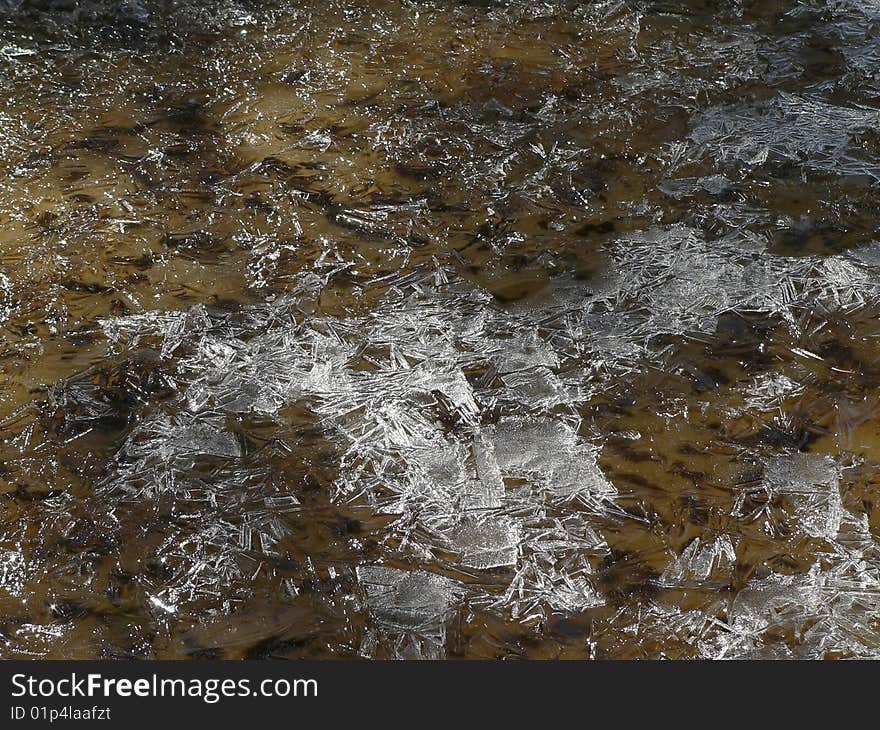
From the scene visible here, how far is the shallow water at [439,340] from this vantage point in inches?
52.4

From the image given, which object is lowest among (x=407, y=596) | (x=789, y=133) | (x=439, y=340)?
(x=407, y=596)

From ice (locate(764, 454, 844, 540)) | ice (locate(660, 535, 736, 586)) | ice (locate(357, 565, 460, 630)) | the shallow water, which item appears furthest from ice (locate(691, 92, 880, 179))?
ice (locate(357, 565, 460, 630))

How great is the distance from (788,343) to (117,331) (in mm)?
1430

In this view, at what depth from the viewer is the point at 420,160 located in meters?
2.13

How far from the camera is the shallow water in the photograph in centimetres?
133

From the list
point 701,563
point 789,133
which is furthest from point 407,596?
point 789,133

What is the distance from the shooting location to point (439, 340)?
1.71 m

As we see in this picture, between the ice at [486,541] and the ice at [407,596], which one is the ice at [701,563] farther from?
the ice at [407,596]

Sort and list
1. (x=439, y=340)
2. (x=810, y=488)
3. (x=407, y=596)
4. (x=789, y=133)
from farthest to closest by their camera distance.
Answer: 1. (x=789, y=133)
2. (x=439, y=340)
3. (x=810, y=488)
4. (x=407, y=596)

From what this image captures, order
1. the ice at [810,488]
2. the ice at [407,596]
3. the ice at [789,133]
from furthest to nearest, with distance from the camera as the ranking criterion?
the ice at [789,133] → the ice at [810,488] → the ice at [407,596]

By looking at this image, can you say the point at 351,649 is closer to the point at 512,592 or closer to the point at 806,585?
the point at 512,592

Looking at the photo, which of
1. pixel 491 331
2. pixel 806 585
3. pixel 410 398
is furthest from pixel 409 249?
pixel 806 585

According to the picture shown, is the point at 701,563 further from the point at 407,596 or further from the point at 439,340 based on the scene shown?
the point at 439,340

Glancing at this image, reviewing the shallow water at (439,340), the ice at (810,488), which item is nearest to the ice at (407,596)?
the shallow water at (439,340)
